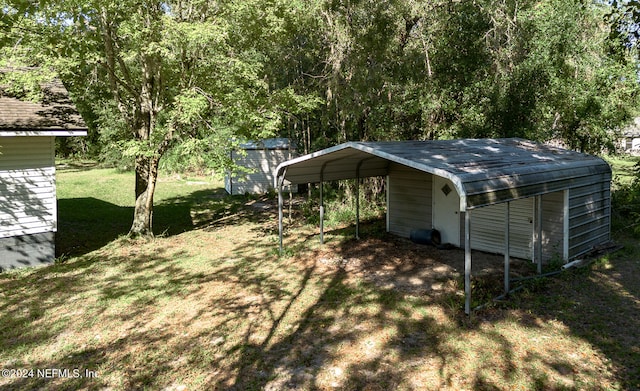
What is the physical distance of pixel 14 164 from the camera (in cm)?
974

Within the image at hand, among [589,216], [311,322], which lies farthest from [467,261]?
[589,216]

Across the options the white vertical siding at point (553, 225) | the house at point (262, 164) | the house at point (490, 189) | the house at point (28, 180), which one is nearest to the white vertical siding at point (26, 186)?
the house at point (28, 180)

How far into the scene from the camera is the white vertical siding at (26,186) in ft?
31.6

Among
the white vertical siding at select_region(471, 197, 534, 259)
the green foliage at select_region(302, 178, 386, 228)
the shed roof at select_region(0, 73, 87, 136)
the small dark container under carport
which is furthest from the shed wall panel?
the shed roof at select_region(0, 73, 87, 136)

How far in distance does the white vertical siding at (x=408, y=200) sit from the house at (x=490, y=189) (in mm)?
29

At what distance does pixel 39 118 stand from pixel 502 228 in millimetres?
11200

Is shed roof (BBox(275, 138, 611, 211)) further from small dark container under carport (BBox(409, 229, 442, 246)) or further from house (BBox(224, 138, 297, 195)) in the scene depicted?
house (BBox(224, 138, 297, 195))

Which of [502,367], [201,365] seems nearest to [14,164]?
[201,365]

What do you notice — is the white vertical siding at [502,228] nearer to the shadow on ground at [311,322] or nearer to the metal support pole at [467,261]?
the shadow on ground at [311,322]

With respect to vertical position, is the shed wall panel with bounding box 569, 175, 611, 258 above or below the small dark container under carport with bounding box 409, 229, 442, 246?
above

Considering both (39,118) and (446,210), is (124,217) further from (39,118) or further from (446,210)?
(446,210)

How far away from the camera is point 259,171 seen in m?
23.2

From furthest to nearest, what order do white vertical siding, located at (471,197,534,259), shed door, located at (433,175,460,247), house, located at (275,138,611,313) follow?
1. shed door, located at (433,175,460,247)
2. white vertical siding, located at (471,197,534,259)
3. house, located at (275,138,611,313)

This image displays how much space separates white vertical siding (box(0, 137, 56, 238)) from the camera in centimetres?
962
